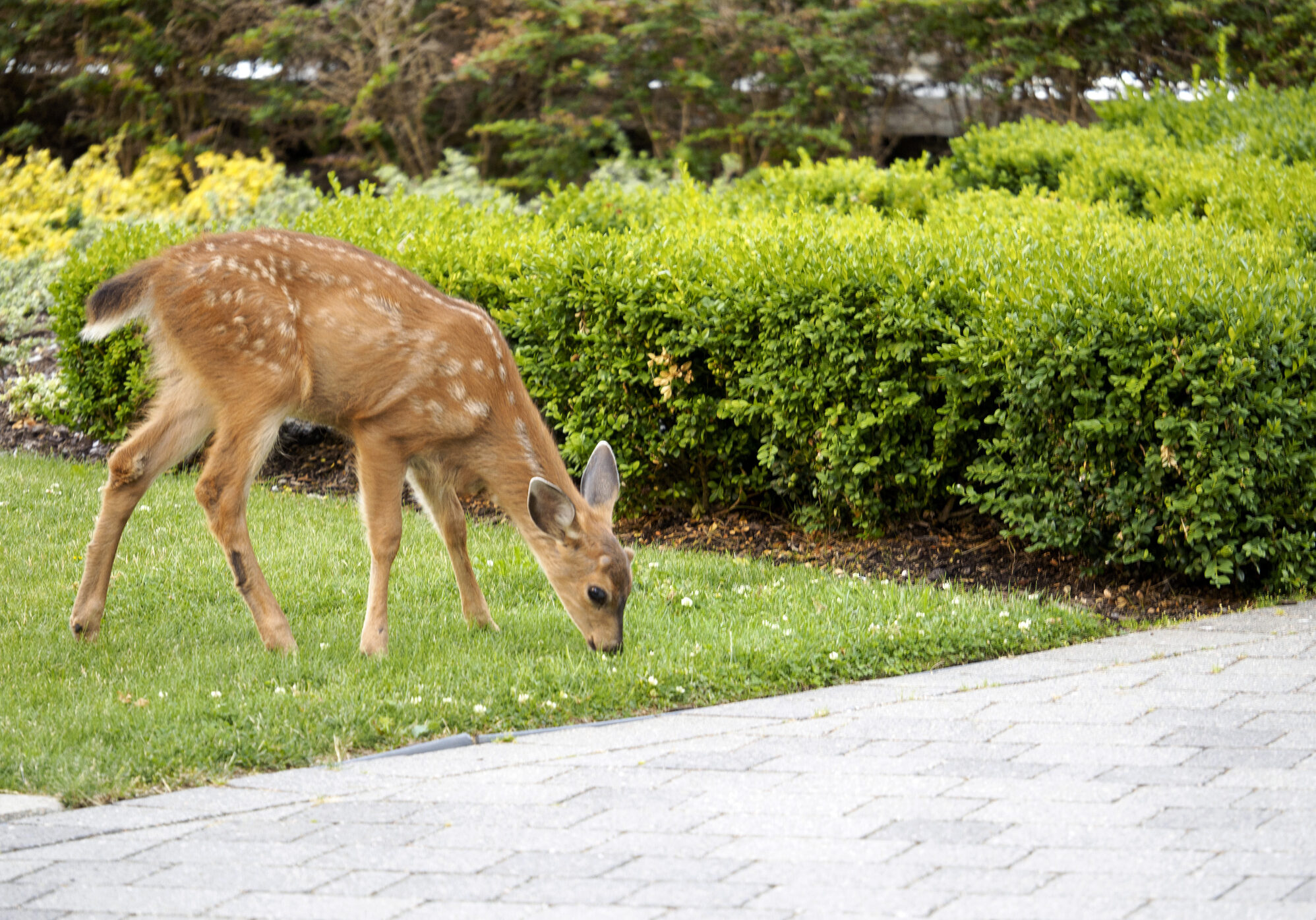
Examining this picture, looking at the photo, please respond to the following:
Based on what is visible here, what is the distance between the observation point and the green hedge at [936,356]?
6.65 m

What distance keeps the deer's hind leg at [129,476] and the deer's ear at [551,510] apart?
1.59 meters

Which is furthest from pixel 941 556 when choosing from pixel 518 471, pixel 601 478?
pixel 518 471

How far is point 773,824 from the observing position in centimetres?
403

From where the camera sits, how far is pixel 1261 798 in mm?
4168

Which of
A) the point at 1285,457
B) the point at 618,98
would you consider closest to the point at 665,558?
the point at 1285,457

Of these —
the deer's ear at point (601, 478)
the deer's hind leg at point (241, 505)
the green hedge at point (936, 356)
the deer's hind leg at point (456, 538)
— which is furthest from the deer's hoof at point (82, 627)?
the green hedge at point (936, 356)

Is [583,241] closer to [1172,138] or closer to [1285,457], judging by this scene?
[1285,457]

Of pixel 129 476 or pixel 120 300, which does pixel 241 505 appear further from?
pixel 120 300

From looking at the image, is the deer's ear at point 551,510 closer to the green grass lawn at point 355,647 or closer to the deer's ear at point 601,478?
the deer's ear at point 601,478

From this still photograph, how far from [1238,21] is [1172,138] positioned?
417 centimetres

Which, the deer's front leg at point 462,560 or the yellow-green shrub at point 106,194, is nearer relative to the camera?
the deer's front leg at point 462,560

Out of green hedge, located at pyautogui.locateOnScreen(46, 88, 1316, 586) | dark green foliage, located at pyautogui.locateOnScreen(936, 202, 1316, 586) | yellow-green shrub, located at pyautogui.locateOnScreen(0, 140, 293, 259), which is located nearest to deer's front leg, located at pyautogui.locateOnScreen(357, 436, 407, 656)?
green hedge, located at pyautogui.locateOnScreen(46, 88, 1316, 586)

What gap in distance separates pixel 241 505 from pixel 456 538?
37.2 inches

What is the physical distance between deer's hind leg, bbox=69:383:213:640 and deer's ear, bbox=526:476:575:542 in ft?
5.20
